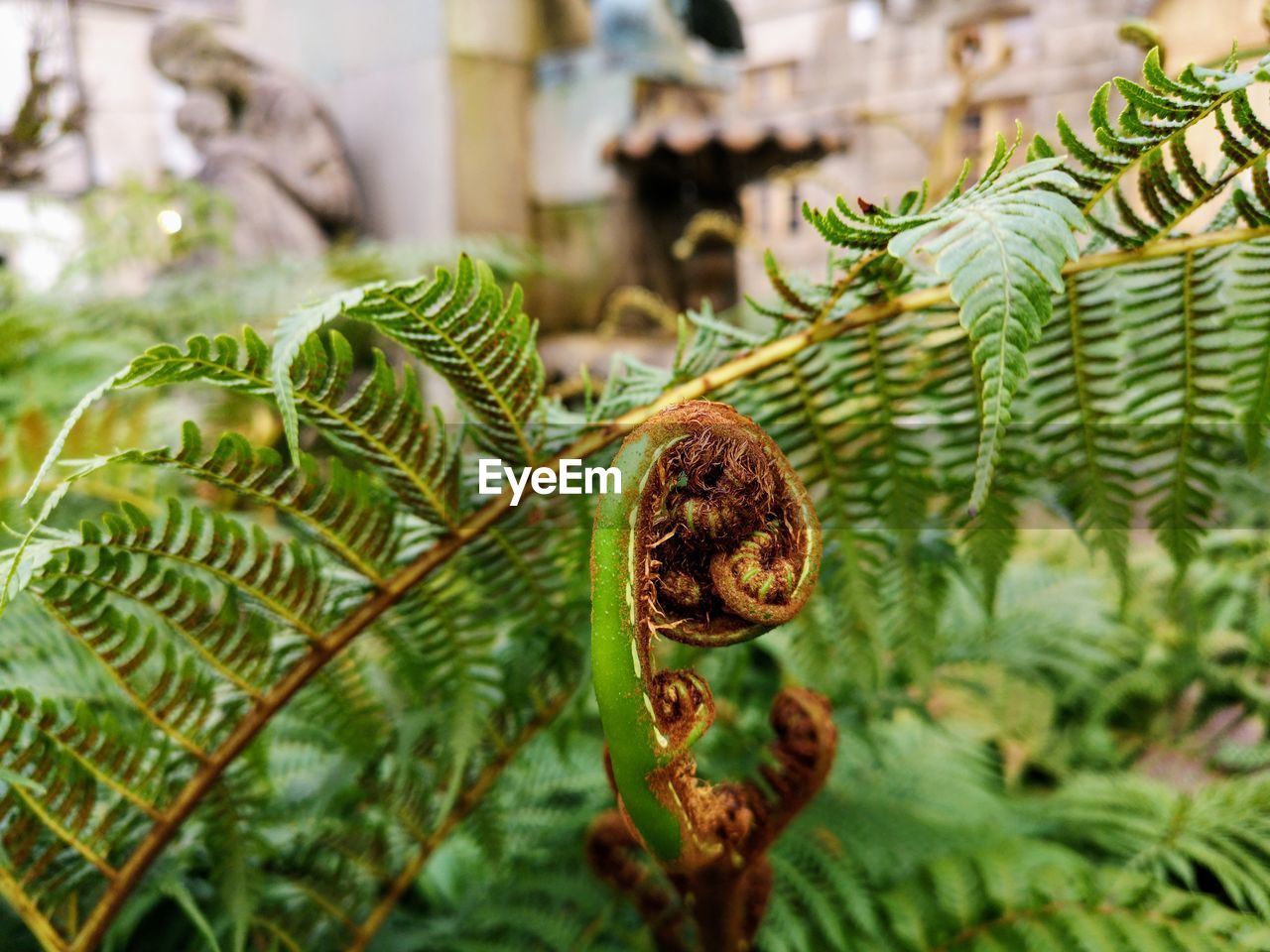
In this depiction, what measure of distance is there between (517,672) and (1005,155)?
19.6 inches

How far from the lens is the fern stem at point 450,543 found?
1.86ft

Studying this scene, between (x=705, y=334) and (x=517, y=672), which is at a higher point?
(x=705, y=334)

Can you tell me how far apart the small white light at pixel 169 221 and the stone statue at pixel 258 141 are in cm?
67

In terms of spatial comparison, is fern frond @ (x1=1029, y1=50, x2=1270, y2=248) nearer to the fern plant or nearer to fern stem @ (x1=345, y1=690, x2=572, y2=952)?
the fern plant

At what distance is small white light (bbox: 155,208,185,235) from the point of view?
2.48 meters

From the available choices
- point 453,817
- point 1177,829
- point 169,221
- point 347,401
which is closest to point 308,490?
point 347,401

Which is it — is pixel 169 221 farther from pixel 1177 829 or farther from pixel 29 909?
pixel 1177 829

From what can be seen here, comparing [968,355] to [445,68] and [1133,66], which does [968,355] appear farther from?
[445,68]

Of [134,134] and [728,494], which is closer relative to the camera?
[728,494]

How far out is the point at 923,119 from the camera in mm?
2744

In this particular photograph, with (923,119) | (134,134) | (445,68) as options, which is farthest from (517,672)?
(134,134)

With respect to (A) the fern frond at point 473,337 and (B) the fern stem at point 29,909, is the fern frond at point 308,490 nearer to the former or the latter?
(A) the fern frond at point 473,337

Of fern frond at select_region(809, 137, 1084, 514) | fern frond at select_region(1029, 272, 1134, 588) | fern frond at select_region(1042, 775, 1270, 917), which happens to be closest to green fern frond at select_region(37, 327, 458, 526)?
fern frond at select_region(809, 137, 1084, 514)

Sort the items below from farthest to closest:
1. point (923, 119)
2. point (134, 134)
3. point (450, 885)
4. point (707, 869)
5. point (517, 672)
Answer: point (134, 134), point (923, 119), point (450, 885), point (517, 672), point (707, 869)
